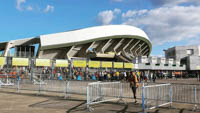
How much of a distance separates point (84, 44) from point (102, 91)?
148 ft

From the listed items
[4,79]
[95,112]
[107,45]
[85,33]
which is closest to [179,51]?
[107,45]

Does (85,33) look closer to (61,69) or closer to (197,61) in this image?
(61,69)

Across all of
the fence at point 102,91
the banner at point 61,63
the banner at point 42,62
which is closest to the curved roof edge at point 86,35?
the banner at point 61,63

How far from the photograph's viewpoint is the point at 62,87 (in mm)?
12328

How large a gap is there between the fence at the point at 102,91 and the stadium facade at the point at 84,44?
126 feet

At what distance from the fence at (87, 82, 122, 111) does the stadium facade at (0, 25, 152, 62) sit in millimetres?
38300

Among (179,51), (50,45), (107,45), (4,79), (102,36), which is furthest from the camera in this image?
(179,51)

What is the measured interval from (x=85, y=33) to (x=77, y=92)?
1640 inches

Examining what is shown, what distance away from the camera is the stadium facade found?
47097mm

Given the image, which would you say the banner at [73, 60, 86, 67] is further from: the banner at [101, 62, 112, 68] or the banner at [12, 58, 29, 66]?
the banner at [12, 58, 29, 66]

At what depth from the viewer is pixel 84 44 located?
178 feet

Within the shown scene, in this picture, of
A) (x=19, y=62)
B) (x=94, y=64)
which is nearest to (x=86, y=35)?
(x=94, y=64)

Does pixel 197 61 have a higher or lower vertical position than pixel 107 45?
lower

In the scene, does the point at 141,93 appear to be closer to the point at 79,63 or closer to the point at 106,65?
the point at 79,63
